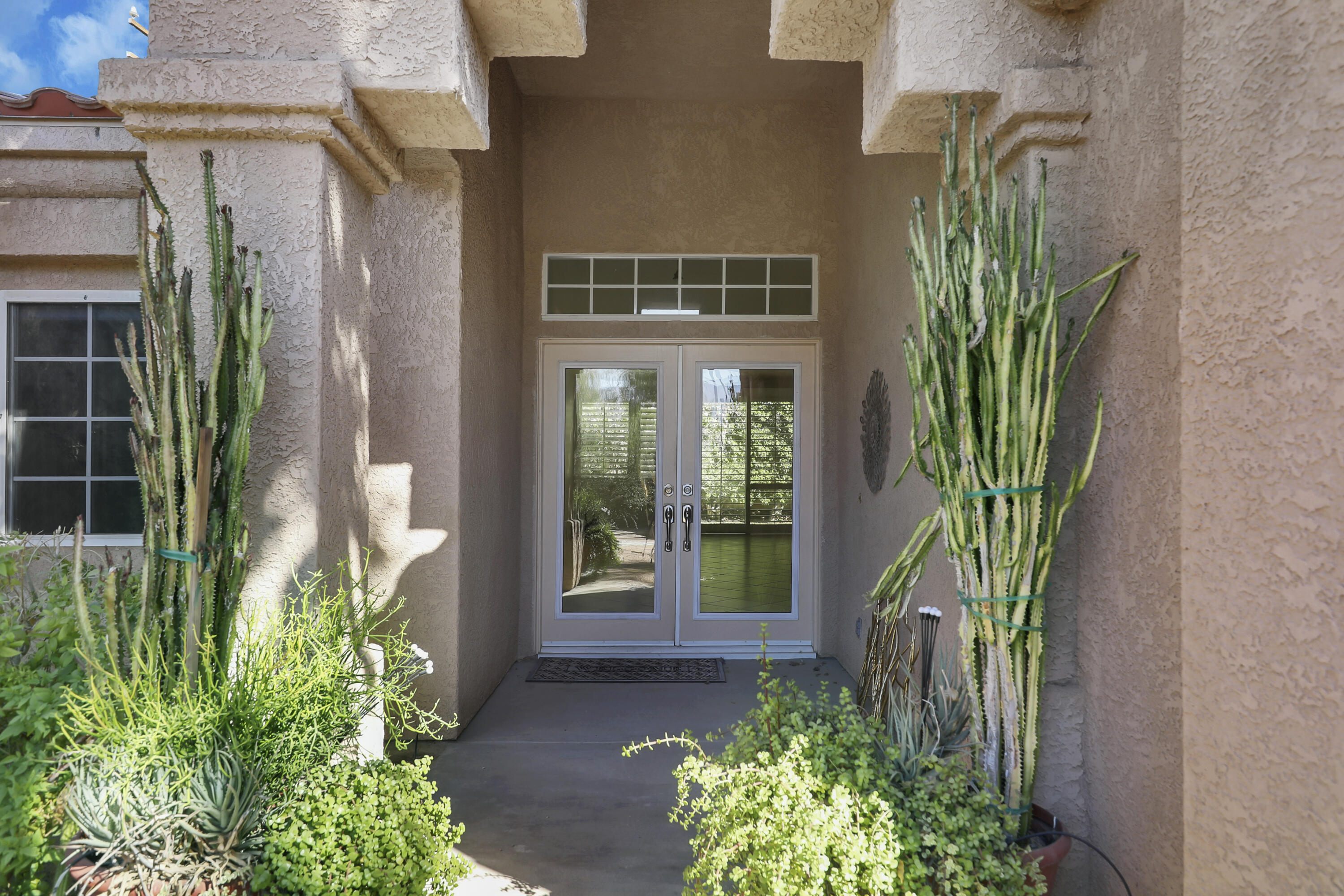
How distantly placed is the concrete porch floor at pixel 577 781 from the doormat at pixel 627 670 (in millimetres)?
95

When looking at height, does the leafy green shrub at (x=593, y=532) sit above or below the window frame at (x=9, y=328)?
below

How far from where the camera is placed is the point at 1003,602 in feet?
6.62

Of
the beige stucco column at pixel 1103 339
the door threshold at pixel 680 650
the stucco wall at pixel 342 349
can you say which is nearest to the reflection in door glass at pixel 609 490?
the door threshold at pixel 680 650

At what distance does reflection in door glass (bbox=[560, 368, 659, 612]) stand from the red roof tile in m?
3.11

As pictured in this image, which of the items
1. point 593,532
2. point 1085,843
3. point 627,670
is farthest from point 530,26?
point 627,670

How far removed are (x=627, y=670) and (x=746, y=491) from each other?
159 centimetres

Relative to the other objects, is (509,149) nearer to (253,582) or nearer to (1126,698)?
(253,582)

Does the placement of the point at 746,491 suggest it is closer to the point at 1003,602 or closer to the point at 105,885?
the point at 1003,602

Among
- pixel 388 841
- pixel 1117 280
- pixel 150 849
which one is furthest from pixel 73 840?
pixel 1117 280


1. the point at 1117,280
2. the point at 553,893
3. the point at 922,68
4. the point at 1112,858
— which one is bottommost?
the point at 553,893

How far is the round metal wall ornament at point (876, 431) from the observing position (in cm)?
440

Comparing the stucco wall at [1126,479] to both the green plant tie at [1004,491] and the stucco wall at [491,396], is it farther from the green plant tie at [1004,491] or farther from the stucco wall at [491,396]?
the stucco wall at [491,396]

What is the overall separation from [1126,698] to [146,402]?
2616 millimetres

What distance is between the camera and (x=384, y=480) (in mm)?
3979
